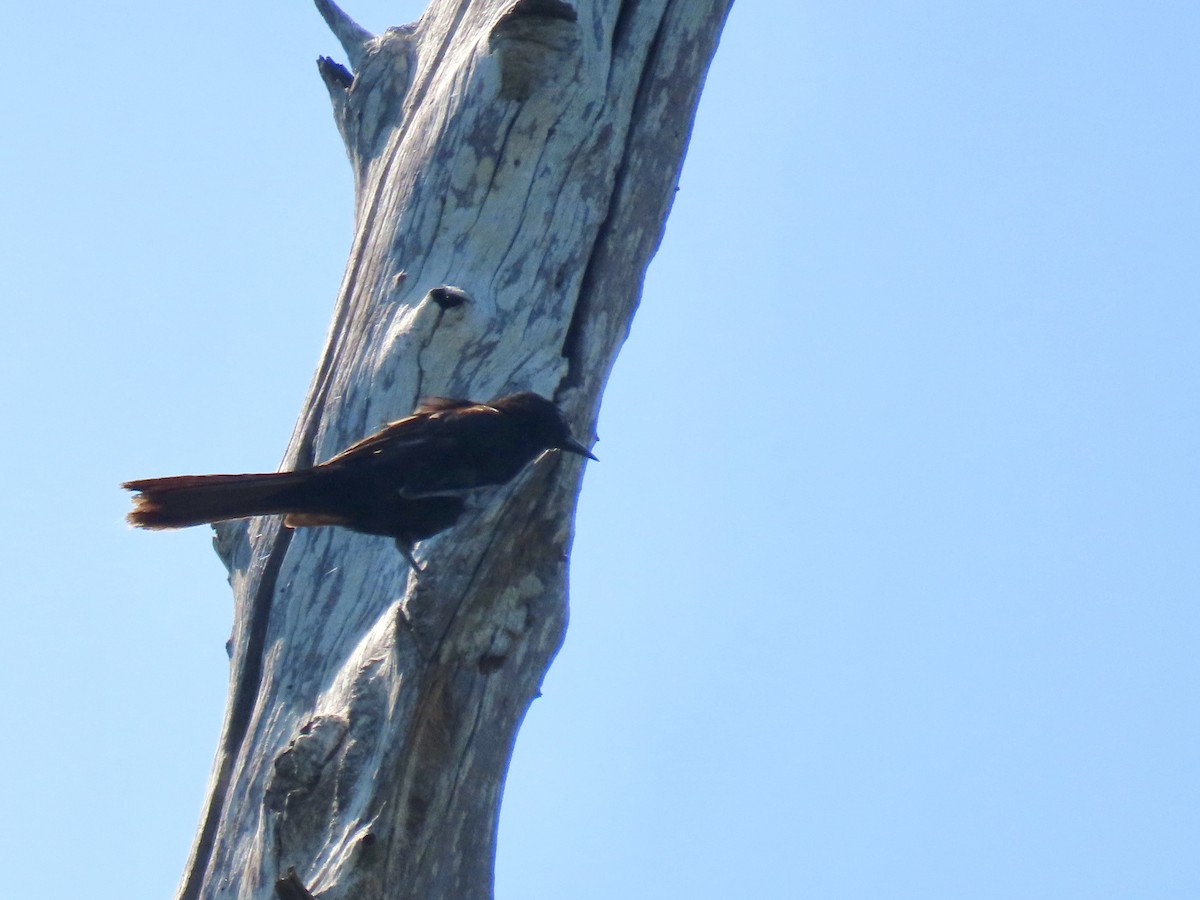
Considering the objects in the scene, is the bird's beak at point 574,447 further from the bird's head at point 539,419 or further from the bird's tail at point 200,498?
the bird's tail at point 200,498

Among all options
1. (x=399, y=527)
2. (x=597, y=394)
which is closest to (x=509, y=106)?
(x=597, y=394)

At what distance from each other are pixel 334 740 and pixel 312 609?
0.46 meters

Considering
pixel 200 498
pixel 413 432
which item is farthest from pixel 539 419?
pixel 200 498

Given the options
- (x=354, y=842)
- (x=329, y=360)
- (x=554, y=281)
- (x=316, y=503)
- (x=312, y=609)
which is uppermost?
(x=554, y=281)

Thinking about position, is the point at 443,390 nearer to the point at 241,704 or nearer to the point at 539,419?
the point at 539,419

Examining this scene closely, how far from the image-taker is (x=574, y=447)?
396cm

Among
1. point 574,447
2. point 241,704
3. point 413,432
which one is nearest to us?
point 241,704

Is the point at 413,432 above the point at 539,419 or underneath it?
underneath

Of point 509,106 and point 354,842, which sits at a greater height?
point 509,106

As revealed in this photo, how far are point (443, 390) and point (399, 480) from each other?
34 cm

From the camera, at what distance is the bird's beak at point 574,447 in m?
3.92

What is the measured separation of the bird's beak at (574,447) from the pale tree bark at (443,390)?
0.07 m

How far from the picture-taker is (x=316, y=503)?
11.8 ft

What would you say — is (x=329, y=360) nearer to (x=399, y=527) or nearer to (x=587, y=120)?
(x=399, y=527)
